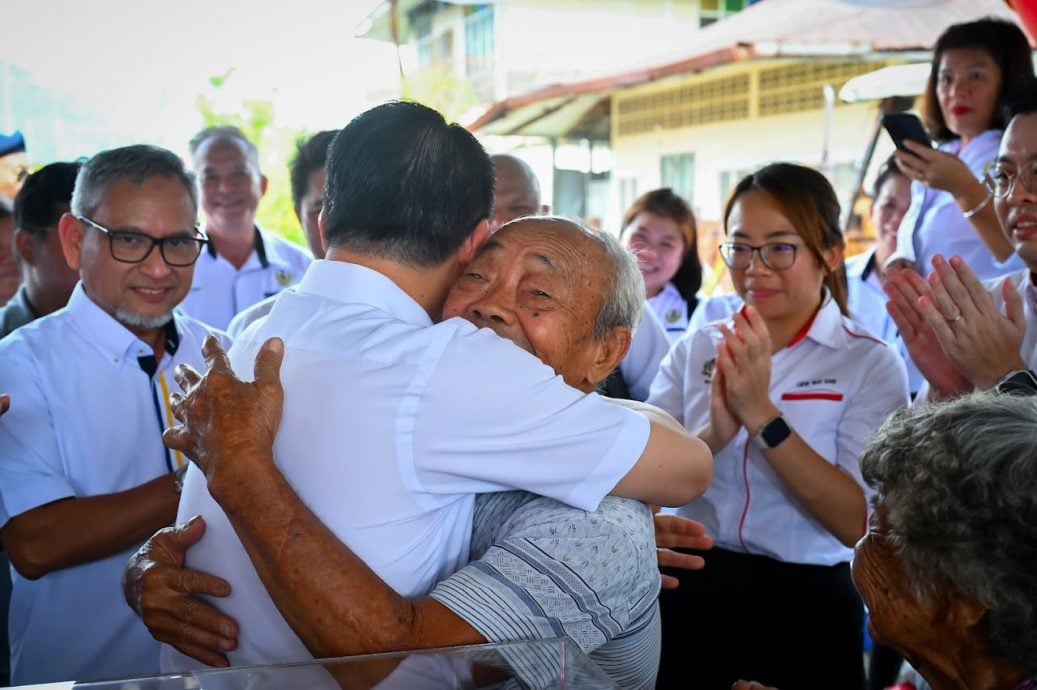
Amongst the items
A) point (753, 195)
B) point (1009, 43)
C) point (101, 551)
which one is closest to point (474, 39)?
point (1009, 43)

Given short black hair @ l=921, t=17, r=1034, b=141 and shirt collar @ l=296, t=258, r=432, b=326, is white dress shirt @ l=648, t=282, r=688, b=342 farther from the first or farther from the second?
shirt collar @ l=296, t=258, r=432, b=326

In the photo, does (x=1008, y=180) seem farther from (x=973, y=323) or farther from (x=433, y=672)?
(x=433, y=672)

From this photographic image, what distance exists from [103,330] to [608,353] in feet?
3.86

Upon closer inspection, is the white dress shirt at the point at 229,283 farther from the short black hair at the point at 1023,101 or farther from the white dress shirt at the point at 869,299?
the short black hair at the point at 1023,101

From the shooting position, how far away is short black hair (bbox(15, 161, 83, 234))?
2.75 m

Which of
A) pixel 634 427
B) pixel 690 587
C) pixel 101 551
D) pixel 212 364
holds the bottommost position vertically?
pixel 690 587

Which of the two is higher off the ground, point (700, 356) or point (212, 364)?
point (212, 364)

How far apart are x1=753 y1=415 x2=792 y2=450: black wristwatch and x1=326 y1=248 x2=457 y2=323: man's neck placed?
1033 millimetres

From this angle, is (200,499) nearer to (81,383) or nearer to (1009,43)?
(81,383)

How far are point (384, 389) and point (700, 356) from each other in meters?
1.50

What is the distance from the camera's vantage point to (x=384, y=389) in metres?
1.32

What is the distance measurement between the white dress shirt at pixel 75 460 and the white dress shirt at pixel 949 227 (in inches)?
104

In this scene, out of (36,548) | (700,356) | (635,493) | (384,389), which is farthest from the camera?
(700,356)

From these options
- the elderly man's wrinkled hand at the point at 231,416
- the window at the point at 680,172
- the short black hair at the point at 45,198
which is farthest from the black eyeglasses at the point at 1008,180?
the window at the point at 680,172
